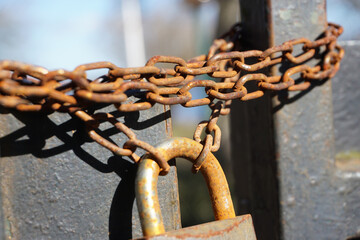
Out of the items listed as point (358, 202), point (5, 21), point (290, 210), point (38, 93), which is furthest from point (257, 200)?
point (5, 21)

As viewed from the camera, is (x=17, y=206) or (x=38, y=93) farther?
(x=17, y=206)

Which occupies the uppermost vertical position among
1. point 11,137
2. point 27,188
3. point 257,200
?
point 11,137

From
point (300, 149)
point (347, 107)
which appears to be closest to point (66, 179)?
point (300, 149)

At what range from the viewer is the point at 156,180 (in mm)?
657

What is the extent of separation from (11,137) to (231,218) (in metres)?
0.47

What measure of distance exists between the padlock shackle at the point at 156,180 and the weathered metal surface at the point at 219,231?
36 millimetres

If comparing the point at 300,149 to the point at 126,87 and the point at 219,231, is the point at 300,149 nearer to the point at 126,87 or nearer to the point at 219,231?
the point at 219,231

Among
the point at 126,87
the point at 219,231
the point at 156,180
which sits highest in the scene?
the point at 126,87

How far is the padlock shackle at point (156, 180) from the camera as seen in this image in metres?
0.62

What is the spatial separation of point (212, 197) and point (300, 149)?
1.15ft

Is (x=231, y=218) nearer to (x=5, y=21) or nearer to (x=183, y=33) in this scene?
(x=5, y=21)

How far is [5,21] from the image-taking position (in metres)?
13.1

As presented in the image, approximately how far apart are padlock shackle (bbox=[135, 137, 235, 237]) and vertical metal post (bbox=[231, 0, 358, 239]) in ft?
0.91

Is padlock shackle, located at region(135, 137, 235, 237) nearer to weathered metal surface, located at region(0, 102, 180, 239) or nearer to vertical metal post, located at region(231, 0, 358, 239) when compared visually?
weathered metal surface, located at region(0, 102, 180, 239)
